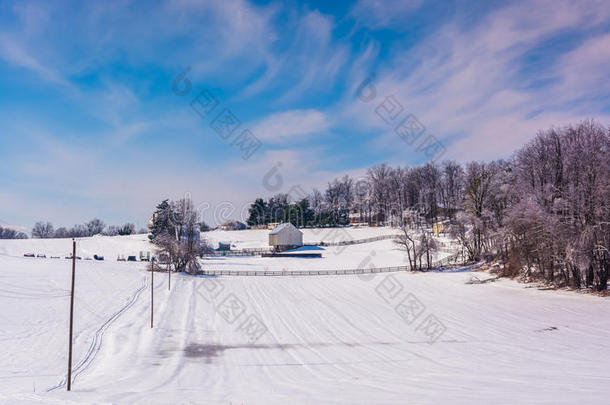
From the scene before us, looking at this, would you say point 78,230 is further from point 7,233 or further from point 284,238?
point 284,238

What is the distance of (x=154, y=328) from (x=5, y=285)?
19393 millimetres

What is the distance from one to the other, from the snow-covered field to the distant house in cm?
3438

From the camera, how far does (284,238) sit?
76.8 metres

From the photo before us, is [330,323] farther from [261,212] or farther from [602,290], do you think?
[261,212]

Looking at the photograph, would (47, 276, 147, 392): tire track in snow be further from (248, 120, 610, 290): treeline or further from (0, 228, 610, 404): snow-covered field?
(248, 120, 610, 290): treeline

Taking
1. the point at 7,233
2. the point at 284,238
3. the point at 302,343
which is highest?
the point at 7,233

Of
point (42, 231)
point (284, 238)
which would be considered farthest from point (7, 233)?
point (284, 238)

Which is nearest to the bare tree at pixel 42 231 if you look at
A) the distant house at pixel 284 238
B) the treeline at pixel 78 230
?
the treeline at pixel 78 230

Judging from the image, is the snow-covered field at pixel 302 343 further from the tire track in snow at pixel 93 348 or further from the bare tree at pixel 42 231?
the bare tree at pixel 42 231

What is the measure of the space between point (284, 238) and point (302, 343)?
56.4 m

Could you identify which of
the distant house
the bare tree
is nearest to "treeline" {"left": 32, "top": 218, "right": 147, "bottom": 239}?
the bare tree

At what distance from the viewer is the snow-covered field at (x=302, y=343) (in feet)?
38.6

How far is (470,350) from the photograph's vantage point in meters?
18.5

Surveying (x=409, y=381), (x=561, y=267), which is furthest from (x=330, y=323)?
(x=561, y=267)
